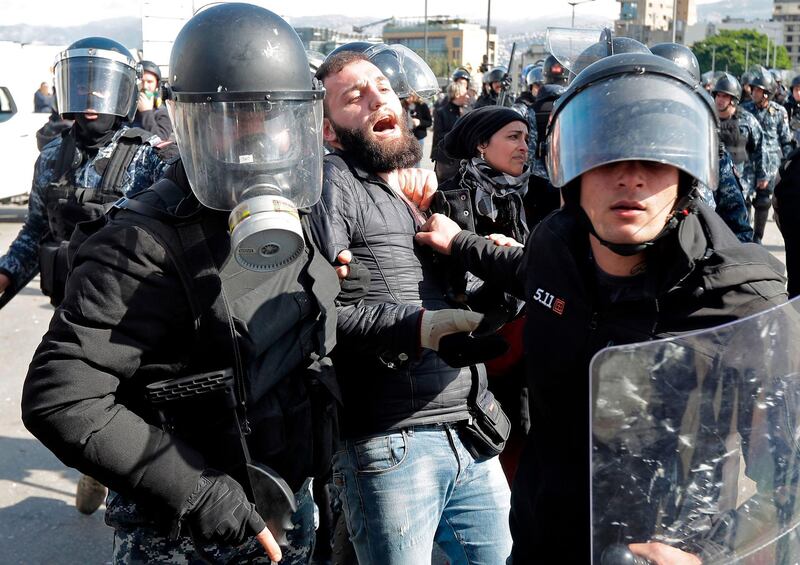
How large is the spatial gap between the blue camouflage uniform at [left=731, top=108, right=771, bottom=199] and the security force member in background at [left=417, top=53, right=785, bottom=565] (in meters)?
7.82

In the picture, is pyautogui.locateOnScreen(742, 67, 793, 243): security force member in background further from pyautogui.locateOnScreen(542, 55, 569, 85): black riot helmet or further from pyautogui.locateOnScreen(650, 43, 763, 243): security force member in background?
pyautogui.locateOnScreen(650, 43, 763, 243): security force member in background

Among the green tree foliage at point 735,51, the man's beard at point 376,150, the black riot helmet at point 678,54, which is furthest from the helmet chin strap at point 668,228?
the green tree foliage at point 735,51

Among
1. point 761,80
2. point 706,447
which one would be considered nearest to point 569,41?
point 706,447

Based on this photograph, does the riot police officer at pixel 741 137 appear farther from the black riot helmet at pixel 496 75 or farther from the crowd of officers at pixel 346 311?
the crowd of officers at pixel 346 311

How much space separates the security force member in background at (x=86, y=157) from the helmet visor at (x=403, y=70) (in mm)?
1236

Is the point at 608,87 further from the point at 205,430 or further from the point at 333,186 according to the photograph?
the point at 205,430

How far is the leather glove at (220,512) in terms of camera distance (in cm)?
182

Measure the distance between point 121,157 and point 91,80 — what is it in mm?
365

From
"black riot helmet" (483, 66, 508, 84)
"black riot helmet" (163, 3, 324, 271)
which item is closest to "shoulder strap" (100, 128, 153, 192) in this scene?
"black riot helmet" (163, 3, 324, 271)

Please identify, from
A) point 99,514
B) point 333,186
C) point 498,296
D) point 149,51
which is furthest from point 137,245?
point 149,51

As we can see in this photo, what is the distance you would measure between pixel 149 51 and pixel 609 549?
862 cm

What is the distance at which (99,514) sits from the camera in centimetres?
404

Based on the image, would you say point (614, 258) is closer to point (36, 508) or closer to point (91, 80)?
point (91, 80)

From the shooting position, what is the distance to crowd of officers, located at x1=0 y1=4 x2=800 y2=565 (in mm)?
1730
